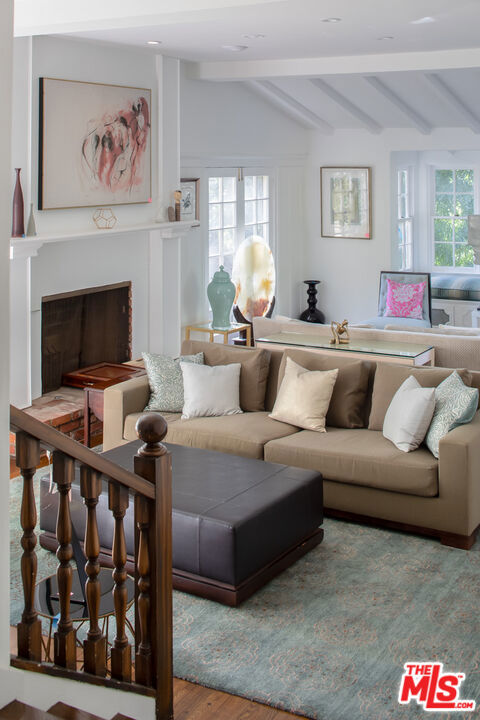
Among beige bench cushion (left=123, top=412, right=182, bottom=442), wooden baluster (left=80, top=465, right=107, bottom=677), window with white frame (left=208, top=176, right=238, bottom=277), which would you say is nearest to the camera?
wooden baluster (left=80, top=465, right=107, bottom=677)

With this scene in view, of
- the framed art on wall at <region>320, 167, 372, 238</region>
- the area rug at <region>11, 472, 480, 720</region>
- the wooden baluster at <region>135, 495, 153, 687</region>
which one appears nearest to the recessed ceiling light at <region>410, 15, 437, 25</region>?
the area rug at <region>11, 472, 480, 720</region>

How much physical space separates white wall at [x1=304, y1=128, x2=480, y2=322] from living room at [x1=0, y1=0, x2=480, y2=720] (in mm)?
22

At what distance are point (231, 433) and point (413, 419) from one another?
3.45ft

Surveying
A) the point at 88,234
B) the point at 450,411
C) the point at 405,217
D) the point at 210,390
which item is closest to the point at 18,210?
the point at 88,234

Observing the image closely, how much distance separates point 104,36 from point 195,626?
415 centimetres

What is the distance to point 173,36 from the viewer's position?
19.5ft

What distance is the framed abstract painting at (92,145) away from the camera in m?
5.86

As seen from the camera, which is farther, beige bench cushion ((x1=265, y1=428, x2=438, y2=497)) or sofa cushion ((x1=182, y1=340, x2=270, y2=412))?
sofa cushion ((x1=182, y1=340, x2=270, y2=412))

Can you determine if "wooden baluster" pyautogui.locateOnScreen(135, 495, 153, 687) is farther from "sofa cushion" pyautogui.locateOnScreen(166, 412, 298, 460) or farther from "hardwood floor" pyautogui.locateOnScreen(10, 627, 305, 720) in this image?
"sofa cushion" pyautogui.locateOnScreen(166, 412, 298, 460)

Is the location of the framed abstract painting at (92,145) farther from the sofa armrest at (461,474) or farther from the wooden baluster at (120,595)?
the wooden baluster at (120,595)

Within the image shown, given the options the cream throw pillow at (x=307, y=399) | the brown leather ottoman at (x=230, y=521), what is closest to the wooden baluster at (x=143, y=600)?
the brown leather ottoman at (x=230, y=521)

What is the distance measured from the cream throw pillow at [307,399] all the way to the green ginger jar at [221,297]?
2.87m

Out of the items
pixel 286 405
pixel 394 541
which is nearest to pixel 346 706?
pixel 394 541

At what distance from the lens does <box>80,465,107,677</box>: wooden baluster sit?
7.18ft
